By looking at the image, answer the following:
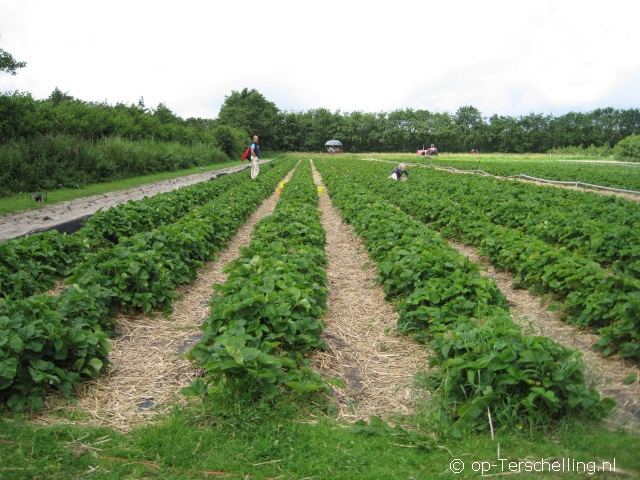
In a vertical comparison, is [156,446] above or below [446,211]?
below

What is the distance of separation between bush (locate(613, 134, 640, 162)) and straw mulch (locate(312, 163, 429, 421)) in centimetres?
5348

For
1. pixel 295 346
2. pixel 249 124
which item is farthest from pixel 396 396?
pixel 249 124

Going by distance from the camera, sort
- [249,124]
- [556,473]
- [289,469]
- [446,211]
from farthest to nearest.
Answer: [249,124], [446,211], [289,469], [556,473]

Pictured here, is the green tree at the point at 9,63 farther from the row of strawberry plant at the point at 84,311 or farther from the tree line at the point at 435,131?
the tree line at the point at 435,131

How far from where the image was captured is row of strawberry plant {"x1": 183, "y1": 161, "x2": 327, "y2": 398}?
131 inches

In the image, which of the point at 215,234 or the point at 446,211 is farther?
the point at 446,211

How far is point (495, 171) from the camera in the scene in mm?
25234

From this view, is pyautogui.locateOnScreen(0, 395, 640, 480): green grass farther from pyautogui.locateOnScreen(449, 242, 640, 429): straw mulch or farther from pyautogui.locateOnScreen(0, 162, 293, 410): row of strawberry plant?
pyautogui.locateOnScreen(449, 242, 640, 429): straw mulch

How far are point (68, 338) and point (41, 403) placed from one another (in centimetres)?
55

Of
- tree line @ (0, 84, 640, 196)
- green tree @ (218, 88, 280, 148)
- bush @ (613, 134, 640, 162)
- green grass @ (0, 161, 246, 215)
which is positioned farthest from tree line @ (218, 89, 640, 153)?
green grass @ (0, 161, 246, 215)

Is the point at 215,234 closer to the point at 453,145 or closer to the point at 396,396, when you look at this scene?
the point at 396,396

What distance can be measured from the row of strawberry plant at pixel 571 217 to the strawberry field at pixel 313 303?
42 mm

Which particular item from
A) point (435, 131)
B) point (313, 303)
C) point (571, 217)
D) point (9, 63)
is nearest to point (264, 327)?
point (313, 303)

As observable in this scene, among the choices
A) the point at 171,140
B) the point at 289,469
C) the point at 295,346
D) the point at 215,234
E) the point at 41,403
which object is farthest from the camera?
the point at 171,140
